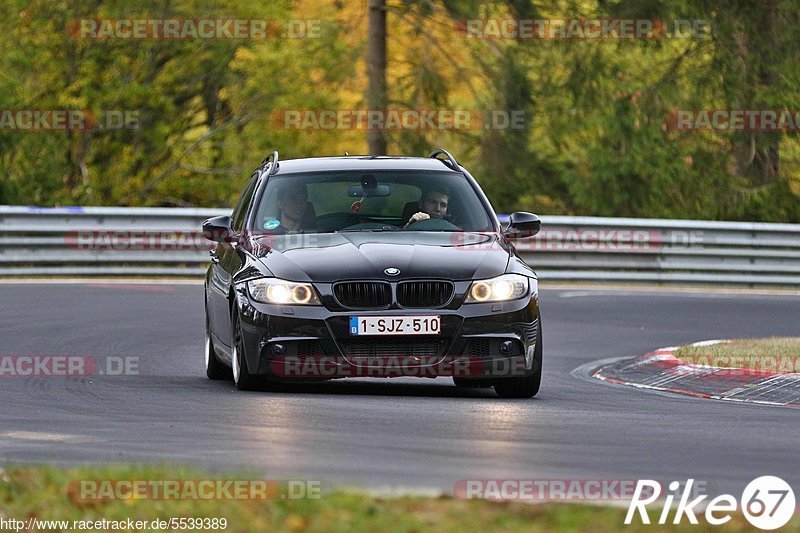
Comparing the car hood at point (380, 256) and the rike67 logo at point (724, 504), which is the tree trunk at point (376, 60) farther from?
the rike67 logo at point (724, 504)

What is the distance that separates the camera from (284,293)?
10.9 m

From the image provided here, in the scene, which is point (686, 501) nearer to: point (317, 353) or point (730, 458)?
point (730, 458)

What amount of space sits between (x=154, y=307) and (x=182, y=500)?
44.3ft

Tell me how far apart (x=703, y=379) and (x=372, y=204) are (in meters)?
2.88

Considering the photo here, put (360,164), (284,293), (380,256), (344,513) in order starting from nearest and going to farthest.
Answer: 1. (344,513)
2. (284,293)
3. (380,256)
4. (360,164)

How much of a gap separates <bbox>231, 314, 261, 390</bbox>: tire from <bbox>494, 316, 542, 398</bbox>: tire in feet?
5.33

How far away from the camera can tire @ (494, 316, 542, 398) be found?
37.1ft

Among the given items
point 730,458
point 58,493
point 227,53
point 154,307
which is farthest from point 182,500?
point 227,53

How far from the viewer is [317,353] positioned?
1083cm
